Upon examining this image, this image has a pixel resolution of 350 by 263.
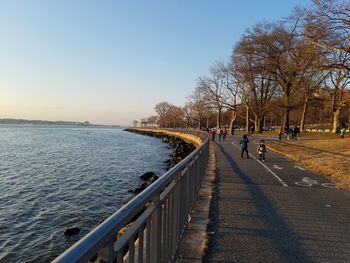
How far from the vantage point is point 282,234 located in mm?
6332

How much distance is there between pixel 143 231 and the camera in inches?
135

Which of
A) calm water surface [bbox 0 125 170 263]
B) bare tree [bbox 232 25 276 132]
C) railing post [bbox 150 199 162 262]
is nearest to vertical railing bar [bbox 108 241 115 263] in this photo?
railing post [bbox 150 199 162 262]

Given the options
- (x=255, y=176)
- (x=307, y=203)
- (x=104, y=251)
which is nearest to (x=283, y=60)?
(x=255, y=176)

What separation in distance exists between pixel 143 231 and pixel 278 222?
4.39m

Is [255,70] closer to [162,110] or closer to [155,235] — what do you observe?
[155,235]

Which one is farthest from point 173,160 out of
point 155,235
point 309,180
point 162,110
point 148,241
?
point 162,110

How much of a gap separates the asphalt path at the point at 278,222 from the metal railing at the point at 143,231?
0.73m

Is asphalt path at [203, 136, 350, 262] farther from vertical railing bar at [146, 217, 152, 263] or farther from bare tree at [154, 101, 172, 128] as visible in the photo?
bare tree at [154, 101, 172, 128]

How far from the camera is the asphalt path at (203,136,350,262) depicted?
5.37 meters

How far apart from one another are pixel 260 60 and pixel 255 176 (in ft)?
143

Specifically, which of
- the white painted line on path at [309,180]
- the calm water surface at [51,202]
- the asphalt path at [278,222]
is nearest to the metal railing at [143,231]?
the asphalt path at [278,222]

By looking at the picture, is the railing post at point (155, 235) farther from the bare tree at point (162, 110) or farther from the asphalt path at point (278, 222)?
the bare tree at point (162, 110)

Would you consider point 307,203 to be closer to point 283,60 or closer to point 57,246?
point 57,246

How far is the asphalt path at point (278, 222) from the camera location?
5.37m
